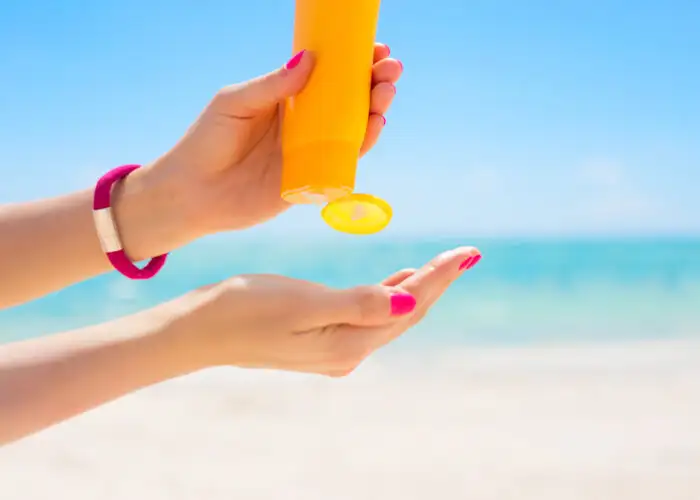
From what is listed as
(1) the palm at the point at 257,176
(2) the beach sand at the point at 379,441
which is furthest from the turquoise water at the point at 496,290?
(1) the palm at the point at 257,176

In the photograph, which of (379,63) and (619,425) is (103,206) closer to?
(379,63)

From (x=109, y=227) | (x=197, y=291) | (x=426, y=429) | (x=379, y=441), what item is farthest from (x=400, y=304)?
(x=426, y=429)

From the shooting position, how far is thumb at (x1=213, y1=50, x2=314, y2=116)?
123 cm

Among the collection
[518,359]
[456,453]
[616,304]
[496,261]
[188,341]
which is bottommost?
[188,341]

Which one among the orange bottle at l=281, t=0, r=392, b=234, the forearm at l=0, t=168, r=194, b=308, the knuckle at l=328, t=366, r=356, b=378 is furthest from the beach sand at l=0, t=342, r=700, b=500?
the orange bottle at l=281, t=0, r=392, b=234

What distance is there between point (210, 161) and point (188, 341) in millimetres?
411

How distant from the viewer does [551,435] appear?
294 centimetres

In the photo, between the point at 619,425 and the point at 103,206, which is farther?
the point at 619,425

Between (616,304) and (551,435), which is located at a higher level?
(616,304)

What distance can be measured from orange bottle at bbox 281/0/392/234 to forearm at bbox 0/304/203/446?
1.04 ft

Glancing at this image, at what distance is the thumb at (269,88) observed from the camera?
1230 mm

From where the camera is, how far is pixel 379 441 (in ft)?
9.38

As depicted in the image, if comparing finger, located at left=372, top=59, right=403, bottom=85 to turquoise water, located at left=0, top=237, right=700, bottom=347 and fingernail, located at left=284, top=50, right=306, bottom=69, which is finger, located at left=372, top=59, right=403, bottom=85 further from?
turquoise water, located at left=0, top=237, right=700, bottom=347

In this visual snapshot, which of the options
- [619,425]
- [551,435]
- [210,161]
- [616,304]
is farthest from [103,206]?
[616,304]
